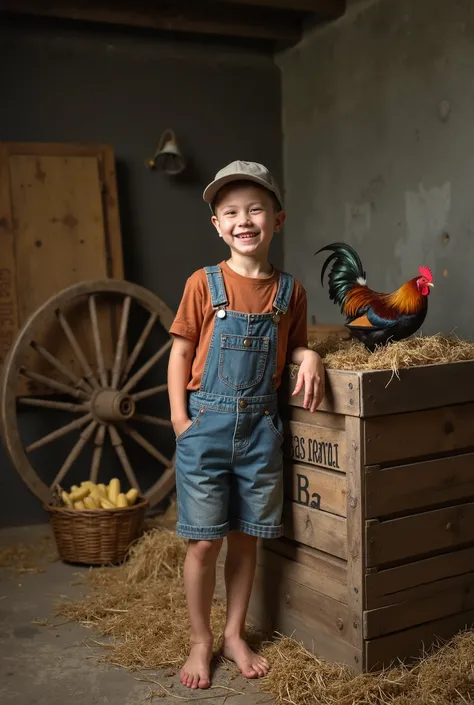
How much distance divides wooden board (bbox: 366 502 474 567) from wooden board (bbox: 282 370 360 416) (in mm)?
348

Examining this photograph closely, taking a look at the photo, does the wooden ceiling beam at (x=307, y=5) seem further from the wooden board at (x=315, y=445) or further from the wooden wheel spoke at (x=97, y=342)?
the wooden board at (x=315, y=445)

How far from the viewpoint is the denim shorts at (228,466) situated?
243cm

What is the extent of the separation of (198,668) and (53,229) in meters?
2.50

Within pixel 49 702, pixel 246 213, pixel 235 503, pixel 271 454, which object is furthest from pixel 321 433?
pixel 49 702

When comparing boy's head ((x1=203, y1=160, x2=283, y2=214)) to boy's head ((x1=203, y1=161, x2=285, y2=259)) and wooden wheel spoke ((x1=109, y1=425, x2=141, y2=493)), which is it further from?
wooden wheel spoke ((x1=109, y1=425, x2=141, y2=493))

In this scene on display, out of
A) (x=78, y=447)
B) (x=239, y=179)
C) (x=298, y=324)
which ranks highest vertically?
(x=239, y=179)

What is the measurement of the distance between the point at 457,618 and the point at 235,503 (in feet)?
2.75

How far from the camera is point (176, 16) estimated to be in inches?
165

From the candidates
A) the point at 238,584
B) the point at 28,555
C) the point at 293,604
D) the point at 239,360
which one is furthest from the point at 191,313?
the point at 28,555

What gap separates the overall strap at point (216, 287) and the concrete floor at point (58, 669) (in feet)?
3.91

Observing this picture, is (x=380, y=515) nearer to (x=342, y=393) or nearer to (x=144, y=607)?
(x=342, y=393)

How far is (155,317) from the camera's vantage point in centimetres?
421

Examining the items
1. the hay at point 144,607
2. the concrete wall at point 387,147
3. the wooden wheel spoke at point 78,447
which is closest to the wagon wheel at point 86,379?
the wooden wheel spoke at point 78,447

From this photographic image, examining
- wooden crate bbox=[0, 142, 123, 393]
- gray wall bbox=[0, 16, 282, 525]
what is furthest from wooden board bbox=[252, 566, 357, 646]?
gray wall bbox=[0, 16, 282, 525]
